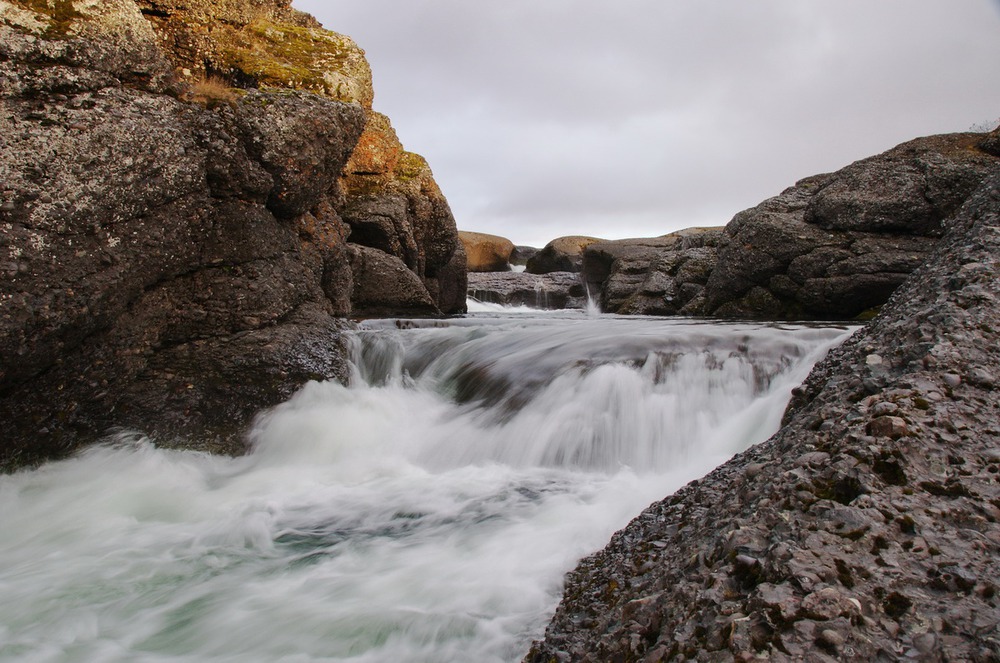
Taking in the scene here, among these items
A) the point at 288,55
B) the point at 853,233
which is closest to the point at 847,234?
the point at 853,233

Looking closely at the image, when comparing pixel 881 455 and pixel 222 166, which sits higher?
pixel 222 166

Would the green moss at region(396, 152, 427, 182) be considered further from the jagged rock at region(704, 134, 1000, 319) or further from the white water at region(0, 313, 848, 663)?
the jagged rock at region(704, 134, 1000, 319)

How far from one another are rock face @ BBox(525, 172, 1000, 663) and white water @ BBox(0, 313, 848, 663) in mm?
1100

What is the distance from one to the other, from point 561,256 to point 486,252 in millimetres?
5637

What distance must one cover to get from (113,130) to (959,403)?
604cm

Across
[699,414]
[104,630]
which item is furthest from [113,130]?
[699,414]

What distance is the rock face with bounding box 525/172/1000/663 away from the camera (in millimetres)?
1227

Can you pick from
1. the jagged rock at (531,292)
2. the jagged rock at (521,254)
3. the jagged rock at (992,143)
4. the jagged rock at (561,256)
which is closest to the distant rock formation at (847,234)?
the jagged rock at (992,143)

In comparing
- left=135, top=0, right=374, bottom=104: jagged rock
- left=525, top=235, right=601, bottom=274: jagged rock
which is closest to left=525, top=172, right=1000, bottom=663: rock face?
left=135, top=0, right=374, bottom=104: jagged rock

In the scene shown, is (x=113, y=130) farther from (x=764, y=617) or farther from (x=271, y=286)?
(x=764, y=617)

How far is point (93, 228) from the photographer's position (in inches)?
194

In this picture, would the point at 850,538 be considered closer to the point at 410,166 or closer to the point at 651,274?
the point at 410,166

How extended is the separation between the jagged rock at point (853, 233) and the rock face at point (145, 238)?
9069 millimetres

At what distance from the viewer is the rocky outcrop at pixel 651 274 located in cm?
1709
